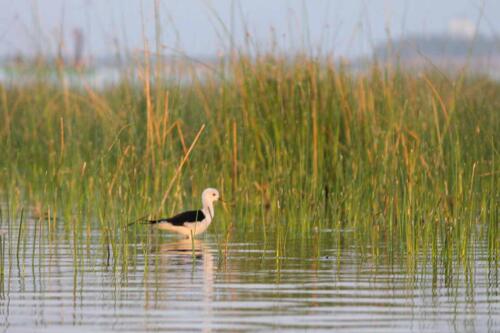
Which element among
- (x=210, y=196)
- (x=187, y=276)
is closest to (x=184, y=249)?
(x=210, y=196)

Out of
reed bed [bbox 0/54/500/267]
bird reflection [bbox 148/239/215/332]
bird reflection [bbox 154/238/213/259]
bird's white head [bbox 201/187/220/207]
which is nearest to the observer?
bird reflection [bbox 148/239/215/332]

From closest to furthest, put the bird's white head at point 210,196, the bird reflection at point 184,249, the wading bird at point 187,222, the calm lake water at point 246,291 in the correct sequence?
the calm lake water at point 246,291 < the bird reflection at point 184,249 < the wading bird at point 187,222 < the bird's white head at point 210,196

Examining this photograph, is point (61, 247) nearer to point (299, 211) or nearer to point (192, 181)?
point (299, 211)

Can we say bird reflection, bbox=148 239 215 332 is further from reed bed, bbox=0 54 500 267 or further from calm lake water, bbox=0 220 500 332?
reed bed, bbox=0 54 500 267

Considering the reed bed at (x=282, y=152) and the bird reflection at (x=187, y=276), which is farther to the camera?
the reed bed at (x=282, y=152)

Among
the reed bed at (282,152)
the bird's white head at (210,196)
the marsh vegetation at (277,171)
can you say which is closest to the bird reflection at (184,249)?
the marsh vegetation at (277,171)

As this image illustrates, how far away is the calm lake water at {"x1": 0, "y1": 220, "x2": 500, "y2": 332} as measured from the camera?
18.7ft

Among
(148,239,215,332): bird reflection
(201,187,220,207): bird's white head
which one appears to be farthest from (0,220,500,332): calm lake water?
(201,187,220,207): bird's white head

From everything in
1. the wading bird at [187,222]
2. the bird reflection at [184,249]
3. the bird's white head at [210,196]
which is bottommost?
the bird reflection at [184,249]

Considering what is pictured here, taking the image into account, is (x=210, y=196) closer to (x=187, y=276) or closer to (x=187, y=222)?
(x=187, y=222)

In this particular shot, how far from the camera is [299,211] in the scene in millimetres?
9656

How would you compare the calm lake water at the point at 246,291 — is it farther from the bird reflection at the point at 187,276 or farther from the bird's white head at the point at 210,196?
the bird's white head at the point at 210,196

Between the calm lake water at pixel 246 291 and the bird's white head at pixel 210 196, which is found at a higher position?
the bird's white head at pixel 210 196

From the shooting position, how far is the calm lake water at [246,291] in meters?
5.71
